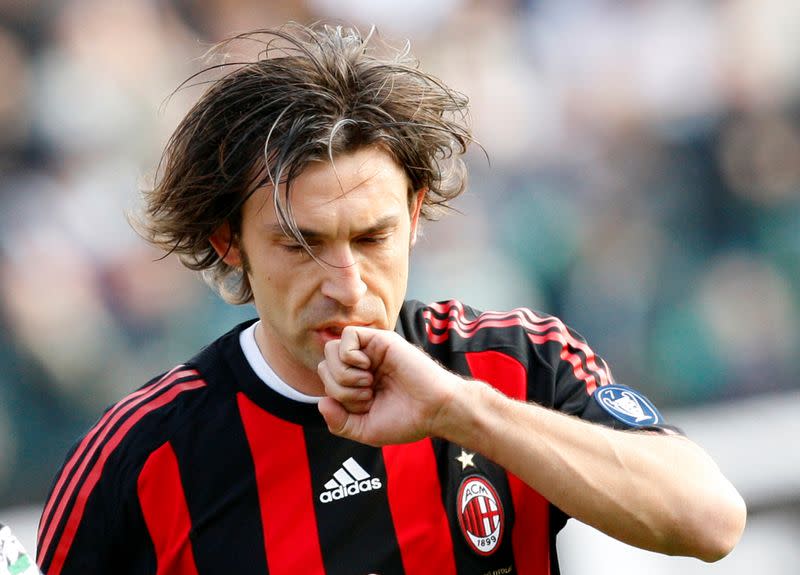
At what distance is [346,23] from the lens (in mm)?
4855

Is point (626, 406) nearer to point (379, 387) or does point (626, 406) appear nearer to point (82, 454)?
point (379, 387)

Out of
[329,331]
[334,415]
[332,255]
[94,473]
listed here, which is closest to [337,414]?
[334,415]

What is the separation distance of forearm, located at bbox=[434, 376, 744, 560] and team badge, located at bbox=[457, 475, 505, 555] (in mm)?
326

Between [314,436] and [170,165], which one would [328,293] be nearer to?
[314,436]

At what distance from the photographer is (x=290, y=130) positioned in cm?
243

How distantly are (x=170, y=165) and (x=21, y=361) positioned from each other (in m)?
1.92

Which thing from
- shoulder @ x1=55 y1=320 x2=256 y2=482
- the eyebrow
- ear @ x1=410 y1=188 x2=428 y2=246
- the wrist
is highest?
ear @ x1=410 y1=188 x2=428 y2=246

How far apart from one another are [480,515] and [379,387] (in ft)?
1.31

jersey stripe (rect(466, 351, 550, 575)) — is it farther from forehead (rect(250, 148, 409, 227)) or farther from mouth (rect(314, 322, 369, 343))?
forehead (rect(250, 148, 409, 227))

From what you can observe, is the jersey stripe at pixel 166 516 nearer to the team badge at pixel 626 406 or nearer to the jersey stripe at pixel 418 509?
the jersey stripe at pixel 418 509

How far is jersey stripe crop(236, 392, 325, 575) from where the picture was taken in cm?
236

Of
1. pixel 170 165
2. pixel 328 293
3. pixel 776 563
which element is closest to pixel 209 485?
pixel 328 293

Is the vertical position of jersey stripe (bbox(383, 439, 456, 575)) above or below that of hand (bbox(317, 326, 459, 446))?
below

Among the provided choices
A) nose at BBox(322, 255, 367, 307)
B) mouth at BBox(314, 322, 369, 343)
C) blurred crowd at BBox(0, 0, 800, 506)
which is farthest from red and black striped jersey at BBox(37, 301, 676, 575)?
blurred crowd at BBox(0, 0, 800, 506)
